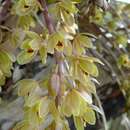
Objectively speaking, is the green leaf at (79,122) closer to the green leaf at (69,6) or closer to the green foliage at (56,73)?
the green foliage at (56,73)

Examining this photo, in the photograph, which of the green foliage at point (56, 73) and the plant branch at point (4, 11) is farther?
the plant branch at point (4, 11)

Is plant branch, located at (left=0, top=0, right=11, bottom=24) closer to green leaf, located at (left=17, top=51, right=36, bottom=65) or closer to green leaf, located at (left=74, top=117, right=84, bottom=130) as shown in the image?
green leaf, located at (left=17, top=51, right=36, bottom=65)

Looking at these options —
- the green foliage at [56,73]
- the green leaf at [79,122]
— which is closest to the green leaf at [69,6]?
the green foliage at [56,73]

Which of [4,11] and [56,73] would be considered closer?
[56,73]

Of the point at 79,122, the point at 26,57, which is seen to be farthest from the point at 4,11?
the point at 79,122

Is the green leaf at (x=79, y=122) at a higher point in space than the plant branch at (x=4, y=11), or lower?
lower

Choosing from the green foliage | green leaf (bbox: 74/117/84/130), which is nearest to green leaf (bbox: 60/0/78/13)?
the green foliage

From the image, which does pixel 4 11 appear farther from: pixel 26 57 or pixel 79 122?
pixel 79 122

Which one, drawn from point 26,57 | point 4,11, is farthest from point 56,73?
point 4,11

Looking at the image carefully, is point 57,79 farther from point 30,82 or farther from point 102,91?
point 102,91

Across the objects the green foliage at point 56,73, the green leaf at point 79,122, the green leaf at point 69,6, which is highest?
the green leaf at point 69,6

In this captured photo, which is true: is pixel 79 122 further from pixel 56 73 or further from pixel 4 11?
pixel 4 11
